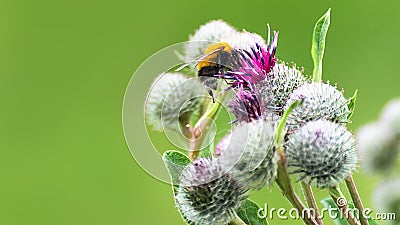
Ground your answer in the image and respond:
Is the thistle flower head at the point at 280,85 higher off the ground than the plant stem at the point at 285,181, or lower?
higher

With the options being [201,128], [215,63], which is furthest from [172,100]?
[215,63]

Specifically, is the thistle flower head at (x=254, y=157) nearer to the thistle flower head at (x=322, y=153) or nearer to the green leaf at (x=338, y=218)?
the thistle flower head at (x=322, y=153)

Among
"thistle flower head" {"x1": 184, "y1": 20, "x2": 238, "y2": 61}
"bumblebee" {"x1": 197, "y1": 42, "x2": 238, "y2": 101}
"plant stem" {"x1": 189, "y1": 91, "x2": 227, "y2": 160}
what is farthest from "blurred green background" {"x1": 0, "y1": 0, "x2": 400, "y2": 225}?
"bumblebee" {"x1": 197, "y1": 42, "x2": 238, "y2": 101}

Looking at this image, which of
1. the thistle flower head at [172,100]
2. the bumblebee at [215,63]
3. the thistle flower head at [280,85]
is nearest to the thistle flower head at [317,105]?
the thistle flower head at [280,85]

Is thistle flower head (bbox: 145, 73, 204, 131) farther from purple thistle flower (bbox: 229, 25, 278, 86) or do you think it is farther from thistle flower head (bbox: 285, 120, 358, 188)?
thistle flower head (bbox: 285, 120, 358, 188)

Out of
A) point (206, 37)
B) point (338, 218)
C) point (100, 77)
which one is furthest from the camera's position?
point (100, 77)

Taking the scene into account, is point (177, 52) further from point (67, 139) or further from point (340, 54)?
point (67, 139)

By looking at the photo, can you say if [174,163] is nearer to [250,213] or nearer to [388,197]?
[250,213]
